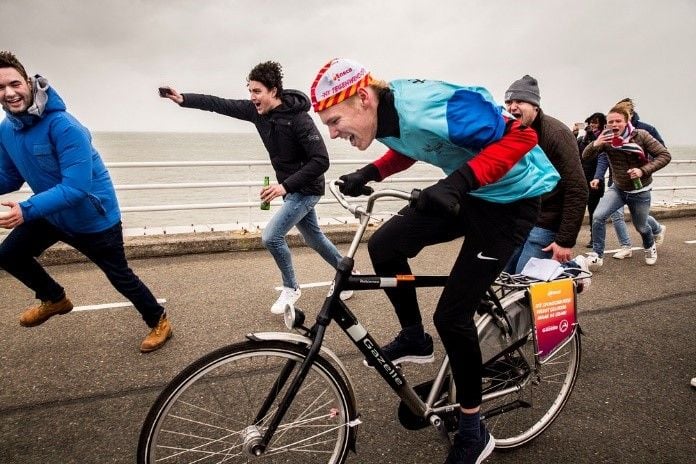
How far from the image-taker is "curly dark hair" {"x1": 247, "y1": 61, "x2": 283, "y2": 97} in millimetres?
3799

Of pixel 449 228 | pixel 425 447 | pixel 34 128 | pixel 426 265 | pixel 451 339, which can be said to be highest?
pixel 34 128

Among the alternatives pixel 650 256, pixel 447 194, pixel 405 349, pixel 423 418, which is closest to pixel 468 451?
pixel 423 418

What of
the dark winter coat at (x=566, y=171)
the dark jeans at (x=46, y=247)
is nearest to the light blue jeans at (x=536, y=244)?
the dark winter coat at (x=566, y=171)

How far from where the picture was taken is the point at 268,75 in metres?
3.82

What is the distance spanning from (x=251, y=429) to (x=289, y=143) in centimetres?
263

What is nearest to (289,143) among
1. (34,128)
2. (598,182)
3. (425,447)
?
(34,128)

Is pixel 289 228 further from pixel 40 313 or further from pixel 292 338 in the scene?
pixel 292 338

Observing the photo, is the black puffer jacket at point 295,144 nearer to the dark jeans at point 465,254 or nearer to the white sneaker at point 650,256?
the dark jeans at point 465,254

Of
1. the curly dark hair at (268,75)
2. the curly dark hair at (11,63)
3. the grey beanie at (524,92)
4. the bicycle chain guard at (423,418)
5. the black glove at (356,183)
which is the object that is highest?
the curly dark hair at (11,63)

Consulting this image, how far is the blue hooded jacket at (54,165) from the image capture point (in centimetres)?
280

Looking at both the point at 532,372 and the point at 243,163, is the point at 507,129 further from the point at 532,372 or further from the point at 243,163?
the point at 243,163

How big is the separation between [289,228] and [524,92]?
228cm

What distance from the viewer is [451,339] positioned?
6.86ft

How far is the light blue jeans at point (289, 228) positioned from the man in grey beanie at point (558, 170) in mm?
1831
